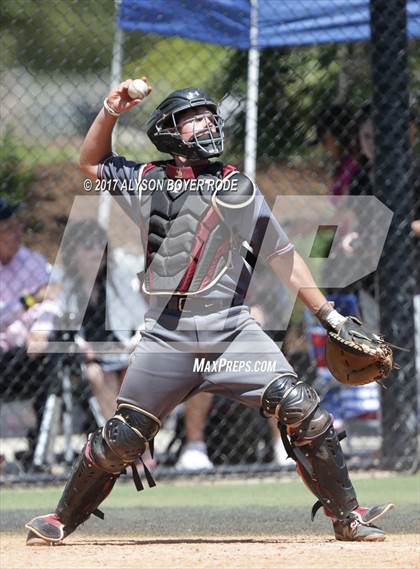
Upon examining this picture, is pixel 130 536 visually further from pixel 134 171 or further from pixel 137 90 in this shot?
pixel 137 90

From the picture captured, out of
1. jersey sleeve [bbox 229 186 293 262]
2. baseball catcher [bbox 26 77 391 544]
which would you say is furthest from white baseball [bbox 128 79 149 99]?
jersey sleeve [bbox 229 186 293 262]

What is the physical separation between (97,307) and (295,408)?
320 centimetres

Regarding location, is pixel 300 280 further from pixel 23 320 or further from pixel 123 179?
pixel 23 320

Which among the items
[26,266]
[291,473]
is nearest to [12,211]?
[26,266]

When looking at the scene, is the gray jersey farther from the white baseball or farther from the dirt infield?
the dirt infield

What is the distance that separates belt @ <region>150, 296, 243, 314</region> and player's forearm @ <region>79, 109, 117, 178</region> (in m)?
0.62

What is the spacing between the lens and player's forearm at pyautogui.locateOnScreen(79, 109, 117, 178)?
186 inches

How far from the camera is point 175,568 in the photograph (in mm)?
4031

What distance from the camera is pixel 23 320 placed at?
732 cm

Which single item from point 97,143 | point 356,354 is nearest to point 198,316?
point 356,354

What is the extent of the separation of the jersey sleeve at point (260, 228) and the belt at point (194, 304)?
10.0 inches

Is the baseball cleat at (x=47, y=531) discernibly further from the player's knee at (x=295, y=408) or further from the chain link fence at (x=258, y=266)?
the chain link fence at (x=258, y=266)

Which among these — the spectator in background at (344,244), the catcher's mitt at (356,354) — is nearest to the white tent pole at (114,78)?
the spectator in background at (344,244)

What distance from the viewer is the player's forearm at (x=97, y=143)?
4715 mm
